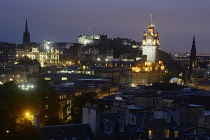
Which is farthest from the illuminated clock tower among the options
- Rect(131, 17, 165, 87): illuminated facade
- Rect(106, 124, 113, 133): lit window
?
Rect(106, 124, 113, 133): lit window

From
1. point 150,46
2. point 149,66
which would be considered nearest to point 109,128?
point 149,66

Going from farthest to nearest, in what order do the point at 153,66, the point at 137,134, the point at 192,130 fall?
1. the point at 153,66
2. the point at 192,130
3. the point at 137,134

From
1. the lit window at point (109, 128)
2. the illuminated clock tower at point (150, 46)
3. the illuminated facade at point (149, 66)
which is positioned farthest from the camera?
the illuminated clock tower at point (150, 46)

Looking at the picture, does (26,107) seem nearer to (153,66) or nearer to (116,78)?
(116,78)

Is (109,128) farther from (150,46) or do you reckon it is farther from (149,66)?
(150,46)

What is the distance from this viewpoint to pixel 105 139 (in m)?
40.8

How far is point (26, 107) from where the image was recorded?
159 ft

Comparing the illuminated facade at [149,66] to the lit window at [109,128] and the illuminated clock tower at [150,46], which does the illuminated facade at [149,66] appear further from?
the lit window at [109,128]

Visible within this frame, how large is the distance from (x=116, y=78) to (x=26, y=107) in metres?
87.1

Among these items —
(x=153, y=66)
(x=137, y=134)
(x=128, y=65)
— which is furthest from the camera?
(x=128, y=65)

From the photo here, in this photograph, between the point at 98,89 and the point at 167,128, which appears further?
the point at 98,89

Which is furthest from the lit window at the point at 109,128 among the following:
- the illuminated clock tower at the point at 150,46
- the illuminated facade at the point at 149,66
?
the illuminated clock tower at the point at 150,46

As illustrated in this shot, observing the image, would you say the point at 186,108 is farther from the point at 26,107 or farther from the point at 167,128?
the point at 26,107

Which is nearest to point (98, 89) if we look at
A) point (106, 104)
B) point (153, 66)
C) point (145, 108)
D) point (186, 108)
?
point (106, 104)
